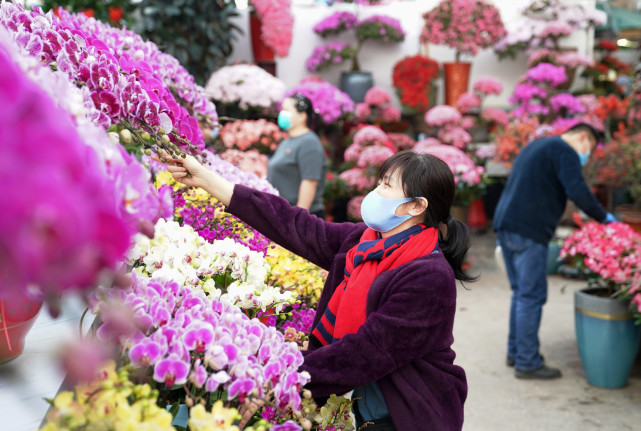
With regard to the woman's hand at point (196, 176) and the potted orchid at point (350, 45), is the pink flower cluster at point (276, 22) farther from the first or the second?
the woman's hand at point (196, 176)

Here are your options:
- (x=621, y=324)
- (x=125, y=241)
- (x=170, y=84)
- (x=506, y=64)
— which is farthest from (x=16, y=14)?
(x=506, y=64)

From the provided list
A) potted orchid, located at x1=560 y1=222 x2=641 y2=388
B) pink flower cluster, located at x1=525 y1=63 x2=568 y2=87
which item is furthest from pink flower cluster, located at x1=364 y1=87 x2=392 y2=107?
potted orchid, located at x1=560 y1=222 x2=641 y2=388

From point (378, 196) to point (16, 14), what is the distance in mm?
913

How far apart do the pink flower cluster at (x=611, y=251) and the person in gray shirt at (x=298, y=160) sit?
5.66 ft

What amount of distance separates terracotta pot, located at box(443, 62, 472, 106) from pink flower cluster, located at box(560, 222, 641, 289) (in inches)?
163

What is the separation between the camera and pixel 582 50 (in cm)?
820

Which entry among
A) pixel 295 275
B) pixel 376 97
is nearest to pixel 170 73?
pixel 295 275

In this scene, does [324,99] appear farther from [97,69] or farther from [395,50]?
[97,69]

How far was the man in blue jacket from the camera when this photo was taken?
390 cm

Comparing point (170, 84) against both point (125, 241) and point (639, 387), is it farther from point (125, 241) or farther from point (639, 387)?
point (639, 387)

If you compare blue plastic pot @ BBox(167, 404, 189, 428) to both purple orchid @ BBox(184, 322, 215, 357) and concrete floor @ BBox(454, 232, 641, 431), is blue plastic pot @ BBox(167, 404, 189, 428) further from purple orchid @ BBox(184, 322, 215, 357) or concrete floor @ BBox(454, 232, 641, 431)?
concrete floor @ BBox(454, 232, 641, 431)

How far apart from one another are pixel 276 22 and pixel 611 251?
13.6 ft

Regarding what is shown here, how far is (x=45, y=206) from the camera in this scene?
0.45m

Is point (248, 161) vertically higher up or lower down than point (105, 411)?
lower down
